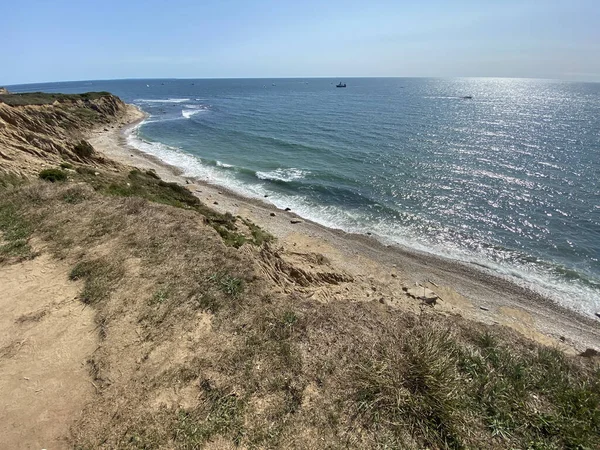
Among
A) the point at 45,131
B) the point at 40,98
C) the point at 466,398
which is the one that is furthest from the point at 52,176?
the point at 40,98

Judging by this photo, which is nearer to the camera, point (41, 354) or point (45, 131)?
point (41, 354)

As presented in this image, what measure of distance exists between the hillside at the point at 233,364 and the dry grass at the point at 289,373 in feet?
0.09

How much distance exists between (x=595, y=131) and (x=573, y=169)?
31.1 m

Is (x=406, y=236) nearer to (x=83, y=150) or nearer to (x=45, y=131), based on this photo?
(x=83, y=150)

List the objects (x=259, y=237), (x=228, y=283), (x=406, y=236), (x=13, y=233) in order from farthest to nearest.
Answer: (x=406, y=236)
(x=259, y=237)
(x=13, y=233)
(x=228, y=283)

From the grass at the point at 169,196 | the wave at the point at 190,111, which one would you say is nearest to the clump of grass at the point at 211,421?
the grass at the point at 169,196

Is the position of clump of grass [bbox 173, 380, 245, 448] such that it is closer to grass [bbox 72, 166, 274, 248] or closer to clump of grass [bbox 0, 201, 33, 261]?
grass [bbox 72, 166, 274, 248]

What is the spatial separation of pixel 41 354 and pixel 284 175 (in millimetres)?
30292

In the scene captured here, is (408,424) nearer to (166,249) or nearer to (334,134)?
(166,249)

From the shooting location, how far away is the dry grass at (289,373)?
5.36 meters

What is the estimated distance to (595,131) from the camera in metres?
54.5

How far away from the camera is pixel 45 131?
35156 millimetres

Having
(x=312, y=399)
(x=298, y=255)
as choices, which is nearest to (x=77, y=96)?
(x=298, y=255)

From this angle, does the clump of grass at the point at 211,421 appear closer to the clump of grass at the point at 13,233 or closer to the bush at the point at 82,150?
the clump of grass at the point at 13,233
